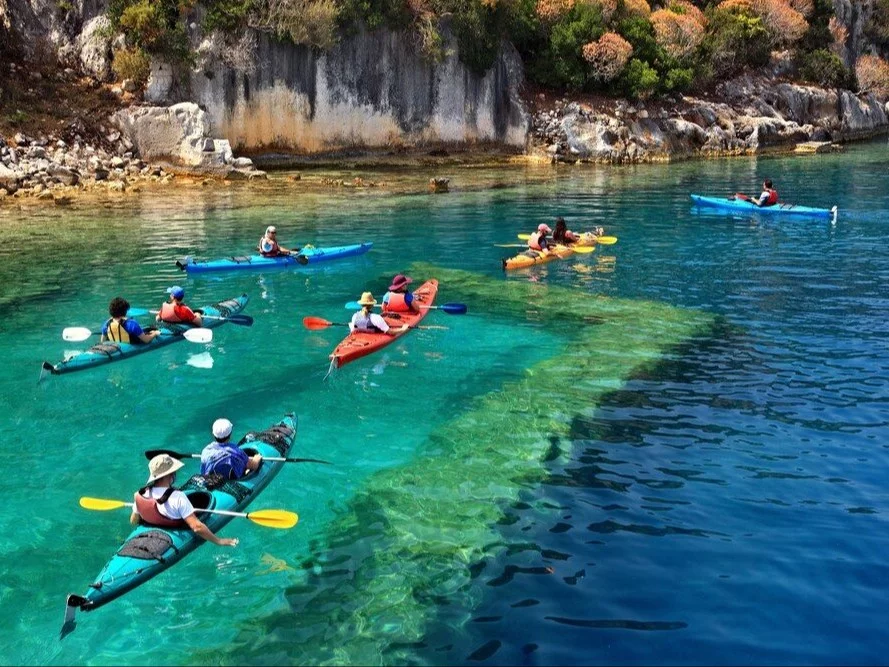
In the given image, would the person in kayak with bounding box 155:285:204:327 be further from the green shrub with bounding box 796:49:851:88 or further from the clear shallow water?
the green shrub with bounding box 796:49:851:88

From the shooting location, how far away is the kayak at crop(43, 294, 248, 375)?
14055 mm

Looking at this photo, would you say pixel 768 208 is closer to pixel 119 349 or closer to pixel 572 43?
pixel 119 349

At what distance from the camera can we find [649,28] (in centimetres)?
5362

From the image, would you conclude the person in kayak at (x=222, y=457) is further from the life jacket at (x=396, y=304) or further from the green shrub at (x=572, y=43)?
the green shrub at (x=572, y=43)

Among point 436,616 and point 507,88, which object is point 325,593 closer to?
point 436,616

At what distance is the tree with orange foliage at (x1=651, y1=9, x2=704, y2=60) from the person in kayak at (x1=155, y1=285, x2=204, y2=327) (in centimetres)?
4653

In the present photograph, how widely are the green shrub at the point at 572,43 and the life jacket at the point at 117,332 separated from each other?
4277cm

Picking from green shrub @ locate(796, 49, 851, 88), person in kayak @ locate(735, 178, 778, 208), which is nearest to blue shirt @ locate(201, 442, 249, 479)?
person in kayak @ locate(735, 178, 778, 208)

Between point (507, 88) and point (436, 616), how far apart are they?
157 feet

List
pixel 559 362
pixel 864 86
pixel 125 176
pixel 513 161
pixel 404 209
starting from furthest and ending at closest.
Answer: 1. pixel 864 86
2. pixel 513 161
3. pixel 125 176
4. pixel 404 209
5. pixel 559 362

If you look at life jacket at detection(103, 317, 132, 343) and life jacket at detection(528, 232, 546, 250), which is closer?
life jacket at detection(103, 317, 132, 343)

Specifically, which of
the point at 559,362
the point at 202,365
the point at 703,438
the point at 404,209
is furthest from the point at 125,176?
the point at 703,438

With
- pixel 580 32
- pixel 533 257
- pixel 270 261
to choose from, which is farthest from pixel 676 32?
pixel 270 261

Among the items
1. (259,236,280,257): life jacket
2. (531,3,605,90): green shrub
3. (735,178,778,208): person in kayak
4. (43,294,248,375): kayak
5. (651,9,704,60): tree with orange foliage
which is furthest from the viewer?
(651,9,704,60): tree with orange foliage
